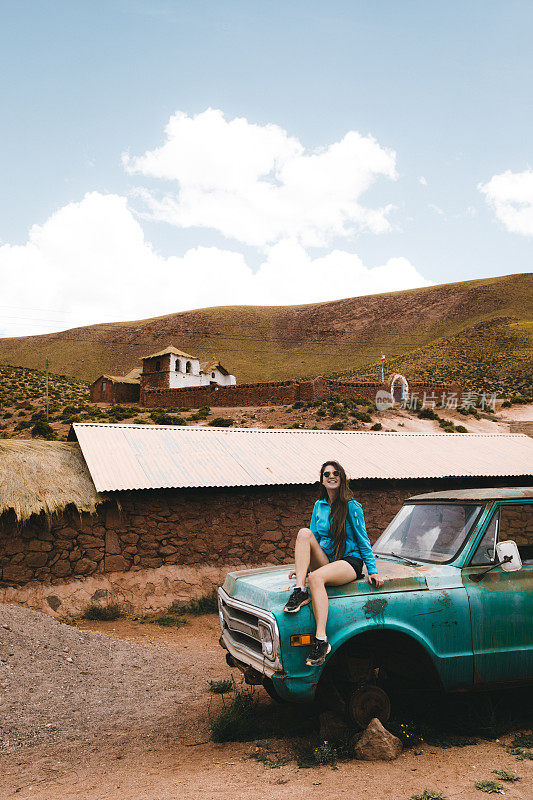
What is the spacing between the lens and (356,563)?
15.3ft

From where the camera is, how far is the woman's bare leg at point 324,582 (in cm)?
416

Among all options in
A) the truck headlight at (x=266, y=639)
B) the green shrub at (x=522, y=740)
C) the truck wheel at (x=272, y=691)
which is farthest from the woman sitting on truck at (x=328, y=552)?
the green shrub at (x=522, y=740)

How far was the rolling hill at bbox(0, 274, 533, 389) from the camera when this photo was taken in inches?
3455

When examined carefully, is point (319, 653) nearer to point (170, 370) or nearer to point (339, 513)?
point (339, 513)

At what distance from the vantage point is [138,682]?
6961mm

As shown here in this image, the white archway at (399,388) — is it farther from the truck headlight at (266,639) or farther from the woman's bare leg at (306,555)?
the truck headlight at (266,639)

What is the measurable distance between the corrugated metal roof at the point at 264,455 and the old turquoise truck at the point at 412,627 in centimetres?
666

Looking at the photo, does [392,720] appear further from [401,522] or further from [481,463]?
[481,463]

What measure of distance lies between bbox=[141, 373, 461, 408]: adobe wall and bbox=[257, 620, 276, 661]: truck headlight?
39.3 m

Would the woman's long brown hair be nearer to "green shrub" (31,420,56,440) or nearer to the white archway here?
"green shrub" (31,420,56,440)

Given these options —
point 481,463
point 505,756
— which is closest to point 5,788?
point 505,756

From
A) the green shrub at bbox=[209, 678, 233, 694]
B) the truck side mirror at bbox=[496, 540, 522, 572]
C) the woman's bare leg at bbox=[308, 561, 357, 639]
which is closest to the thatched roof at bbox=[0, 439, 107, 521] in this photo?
the green shrub at bbox=[209, 678, 233, 694]

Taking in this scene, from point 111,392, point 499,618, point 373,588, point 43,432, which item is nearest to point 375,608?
point 373,588

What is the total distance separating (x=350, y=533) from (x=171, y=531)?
23.4ft
